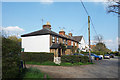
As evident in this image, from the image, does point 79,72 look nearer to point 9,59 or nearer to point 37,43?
point 9,59

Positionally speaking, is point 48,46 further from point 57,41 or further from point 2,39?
point 2,39

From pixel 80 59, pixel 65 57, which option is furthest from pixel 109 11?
pixel 65 57

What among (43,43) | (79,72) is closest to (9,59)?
(79,72)

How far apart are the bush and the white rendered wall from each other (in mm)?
18491

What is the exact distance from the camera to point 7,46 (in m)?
6.32

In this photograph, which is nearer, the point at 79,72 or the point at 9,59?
the point at 9,59

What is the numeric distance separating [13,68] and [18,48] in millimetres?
1364

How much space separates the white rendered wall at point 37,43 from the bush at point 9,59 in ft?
60.7

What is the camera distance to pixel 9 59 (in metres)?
6.16

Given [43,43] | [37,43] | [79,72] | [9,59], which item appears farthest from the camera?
[37,43]

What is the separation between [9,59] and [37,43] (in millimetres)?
20375

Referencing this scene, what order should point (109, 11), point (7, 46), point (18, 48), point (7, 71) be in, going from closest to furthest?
1. point (7, 71)
2. point (7, 46)
3. point (18, 48)
4. point (109, 11)

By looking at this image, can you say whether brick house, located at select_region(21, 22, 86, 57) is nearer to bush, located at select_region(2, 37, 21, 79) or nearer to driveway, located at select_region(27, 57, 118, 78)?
driveway, located at select_region(27, 57, 118, 78)

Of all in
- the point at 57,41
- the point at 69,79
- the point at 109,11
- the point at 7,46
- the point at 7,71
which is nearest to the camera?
the point at 7,71
